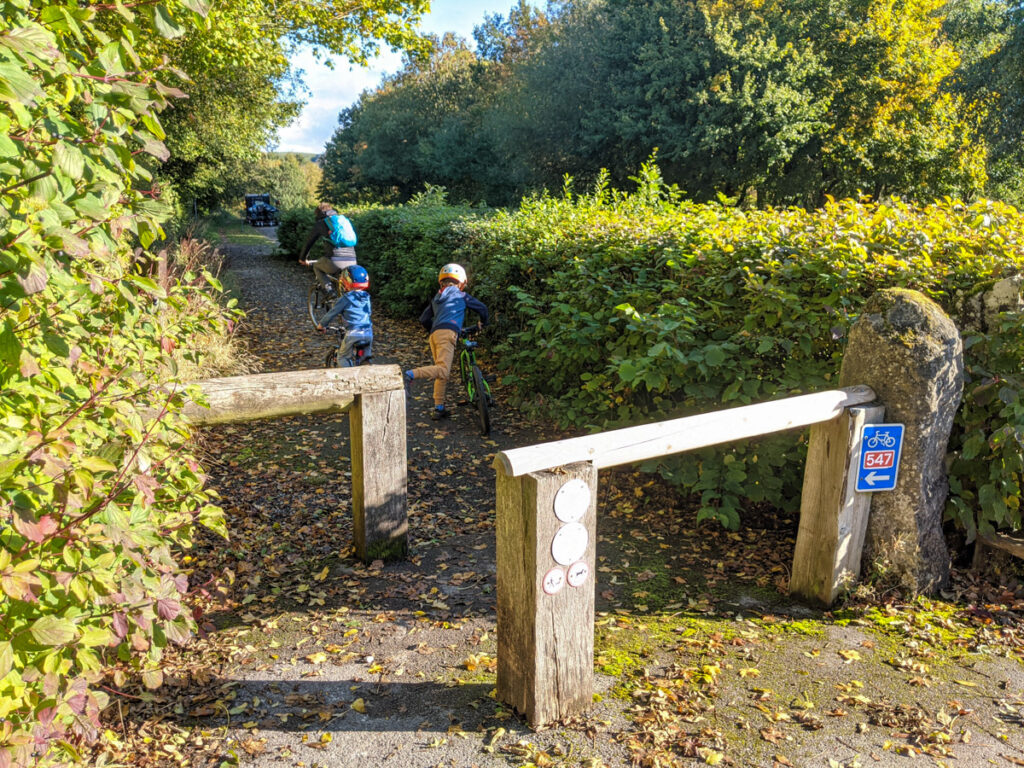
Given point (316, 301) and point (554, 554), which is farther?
point (316, 301)

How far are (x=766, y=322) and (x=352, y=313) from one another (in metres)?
4.52

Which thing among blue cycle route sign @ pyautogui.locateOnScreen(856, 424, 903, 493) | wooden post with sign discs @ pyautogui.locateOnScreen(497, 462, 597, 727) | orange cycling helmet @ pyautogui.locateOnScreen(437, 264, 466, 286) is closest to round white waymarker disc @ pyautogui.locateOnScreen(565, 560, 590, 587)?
wooden post with sign discs @ pyautogui.locateOnScreen(497, 462, 597, 727)

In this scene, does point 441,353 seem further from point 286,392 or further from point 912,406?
point 912,406

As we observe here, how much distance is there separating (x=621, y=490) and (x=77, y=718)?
4.05m

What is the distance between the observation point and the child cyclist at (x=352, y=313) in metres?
7.60

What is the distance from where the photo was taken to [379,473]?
14.5ft

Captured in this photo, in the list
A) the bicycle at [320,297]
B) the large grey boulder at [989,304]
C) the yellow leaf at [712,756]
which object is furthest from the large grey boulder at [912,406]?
the bicycle at [320,297]

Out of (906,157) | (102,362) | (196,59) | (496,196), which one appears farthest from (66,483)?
(496,196)

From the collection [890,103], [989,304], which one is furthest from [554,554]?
[890,103]

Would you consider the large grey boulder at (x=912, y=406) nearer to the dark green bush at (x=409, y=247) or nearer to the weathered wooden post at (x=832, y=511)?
the weathered wooden post at (x=832, y=511)

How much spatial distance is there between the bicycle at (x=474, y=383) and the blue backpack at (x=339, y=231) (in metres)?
3.07

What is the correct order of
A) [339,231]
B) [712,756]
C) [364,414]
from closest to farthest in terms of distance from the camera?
1. [712,756]
2. [364,414]
3. [339,231]

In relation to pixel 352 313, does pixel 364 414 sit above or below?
below

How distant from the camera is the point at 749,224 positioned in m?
5.48
